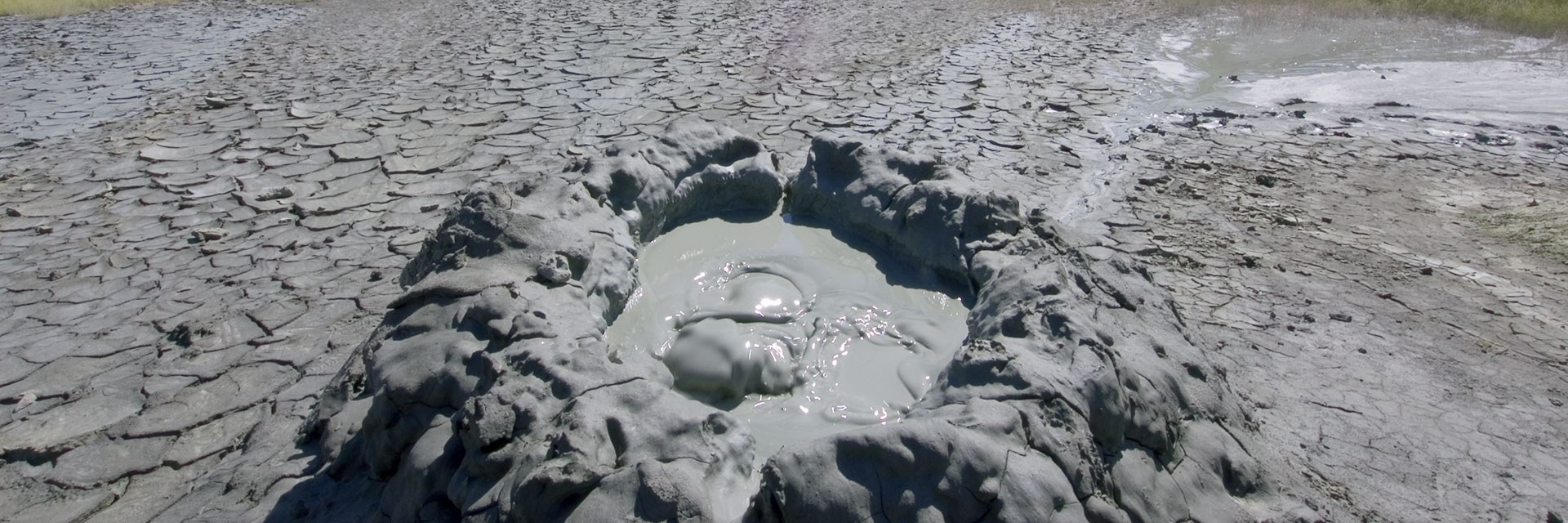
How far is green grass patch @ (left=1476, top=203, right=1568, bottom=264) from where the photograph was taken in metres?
4.66

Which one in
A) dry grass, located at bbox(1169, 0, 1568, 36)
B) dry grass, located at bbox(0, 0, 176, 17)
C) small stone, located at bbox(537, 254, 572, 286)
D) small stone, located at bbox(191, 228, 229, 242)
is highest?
small stone, located at bbox(537, 254, 572, 286)

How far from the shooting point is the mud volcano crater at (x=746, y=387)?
2039 millimetres

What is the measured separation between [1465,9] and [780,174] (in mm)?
10744

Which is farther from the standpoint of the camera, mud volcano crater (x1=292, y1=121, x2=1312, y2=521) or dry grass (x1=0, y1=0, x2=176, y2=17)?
dry grass (x1=0, y1=0, x2=176, y2=17)

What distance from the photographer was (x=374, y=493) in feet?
8.27

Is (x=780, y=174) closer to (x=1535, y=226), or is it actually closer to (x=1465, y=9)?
(x=1535, y=226)

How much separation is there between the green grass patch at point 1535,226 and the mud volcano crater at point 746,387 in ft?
8.99

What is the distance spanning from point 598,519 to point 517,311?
31.2 inches

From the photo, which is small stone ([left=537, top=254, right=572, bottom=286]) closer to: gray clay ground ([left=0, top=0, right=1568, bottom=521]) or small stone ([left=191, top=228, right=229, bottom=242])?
gray clay ground ([left=0, top=0, right=1568, bottom=521])

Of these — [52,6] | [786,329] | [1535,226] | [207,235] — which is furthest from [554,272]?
[52,6]

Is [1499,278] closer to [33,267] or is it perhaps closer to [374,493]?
[374,493]

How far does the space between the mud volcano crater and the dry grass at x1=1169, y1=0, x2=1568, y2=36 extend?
9.41 m

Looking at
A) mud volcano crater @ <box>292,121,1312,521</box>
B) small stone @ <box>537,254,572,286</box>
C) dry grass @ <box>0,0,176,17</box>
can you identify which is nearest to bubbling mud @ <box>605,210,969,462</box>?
mud volcano crater @ <box>292,121,1312,521</box>

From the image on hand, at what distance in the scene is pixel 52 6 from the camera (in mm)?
10453
